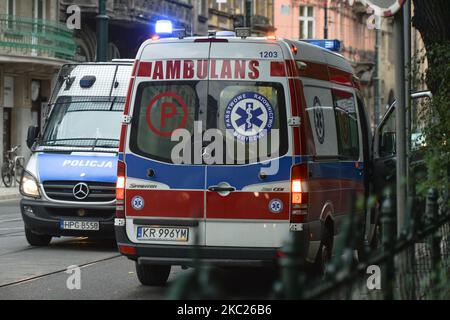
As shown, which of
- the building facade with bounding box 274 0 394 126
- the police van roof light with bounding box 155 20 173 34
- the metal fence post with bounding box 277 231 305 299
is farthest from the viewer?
the building facade with bounding box 274 0 394 126

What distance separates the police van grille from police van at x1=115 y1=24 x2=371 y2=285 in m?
4.01

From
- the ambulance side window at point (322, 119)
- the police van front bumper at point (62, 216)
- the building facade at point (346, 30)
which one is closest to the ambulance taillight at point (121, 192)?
the ambulance side window at point (322, 119)

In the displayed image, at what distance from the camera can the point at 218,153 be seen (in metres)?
9.84

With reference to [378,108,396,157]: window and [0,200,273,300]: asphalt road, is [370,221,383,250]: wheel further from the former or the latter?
[0,200,273,300]: asphalt road

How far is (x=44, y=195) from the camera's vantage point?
14.4 meters

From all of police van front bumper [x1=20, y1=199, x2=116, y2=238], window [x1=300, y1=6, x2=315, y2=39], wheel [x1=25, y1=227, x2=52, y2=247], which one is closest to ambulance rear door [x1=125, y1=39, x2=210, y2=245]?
police van front bumper [x1=20, y1=199, x2=116, y2=238]

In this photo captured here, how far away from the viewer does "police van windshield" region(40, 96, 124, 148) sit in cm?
1505

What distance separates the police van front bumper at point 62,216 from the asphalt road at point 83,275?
243 millimetres

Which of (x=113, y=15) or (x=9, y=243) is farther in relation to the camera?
(x=113, y=15)

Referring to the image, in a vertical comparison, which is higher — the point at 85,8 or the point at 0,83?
the point at 85,8

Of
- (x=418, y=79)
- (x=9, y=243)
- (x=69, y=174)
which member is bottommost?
(x=9, y=243)

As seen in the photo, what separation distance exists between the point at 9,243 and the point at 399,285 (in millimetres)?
10600

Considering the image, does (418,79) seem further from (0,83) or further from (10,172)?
(0,83)

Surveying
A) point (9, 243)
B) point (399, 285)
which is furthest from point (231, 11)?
point (399, 285)
